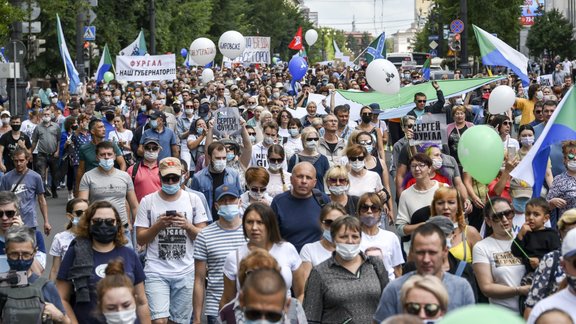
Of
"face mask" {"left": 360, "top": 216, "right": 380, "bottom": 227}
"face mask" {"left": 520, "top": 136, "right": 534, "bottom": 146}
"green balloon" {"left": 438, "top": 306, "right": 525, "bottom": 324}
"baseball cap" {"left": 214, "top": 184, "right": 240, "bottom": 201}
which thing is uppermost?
"green balloon" {"left": 438, "top": 306, "right": 525, "bottom": 324}

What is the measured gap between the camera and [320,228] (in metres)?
9.20

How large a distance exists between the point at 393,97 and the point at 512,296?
12.9m

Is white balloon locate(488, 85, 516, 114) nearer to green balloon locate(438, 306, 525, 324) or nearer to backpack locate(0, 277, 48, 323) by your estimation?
backpack locate(0, 277, 48, 323)

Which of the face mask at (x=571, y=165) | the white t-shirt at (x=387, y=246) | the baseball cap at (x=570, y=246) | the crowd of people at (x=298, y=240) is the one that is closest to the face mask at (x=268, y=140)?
the crowd of people at (x=298, y=240)

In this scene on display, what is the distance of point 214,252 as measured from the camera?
870cm

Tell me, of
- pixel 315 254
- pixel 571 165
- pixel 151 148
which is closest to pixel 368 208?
pixel 315 254

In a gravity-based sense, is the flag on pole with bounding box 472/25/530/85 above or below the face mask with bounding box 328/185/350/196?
above

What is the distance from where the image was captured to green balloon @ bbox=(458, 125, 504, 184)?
10117 mm

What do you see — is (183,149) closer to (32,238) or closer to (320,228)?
(320,228)

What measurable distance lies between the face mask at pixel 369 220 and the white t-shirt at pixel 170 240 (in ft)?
4.38

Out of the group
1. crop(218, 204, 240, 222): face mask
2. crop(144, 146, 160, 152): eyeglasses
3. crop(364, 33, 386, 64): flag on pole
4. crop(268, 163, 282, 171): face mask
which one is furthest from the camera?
crop(364, 33, 386, 64): flag on pole

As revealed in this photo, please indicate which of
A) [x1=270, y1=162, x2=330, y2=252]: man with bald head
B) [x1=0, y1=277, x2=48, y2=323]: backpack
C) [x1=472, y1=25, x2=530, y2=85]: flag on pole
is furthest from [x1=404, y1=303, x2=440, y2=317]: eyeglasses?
[x1=472, y1=25, x2=530, y2=85]: flag on pole

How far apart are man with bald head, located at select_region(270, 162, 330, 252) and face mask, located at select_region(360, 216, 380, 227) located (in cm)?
53

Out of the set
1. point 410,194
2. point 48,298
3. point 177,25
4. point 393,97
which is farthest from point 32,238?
point 177,25
